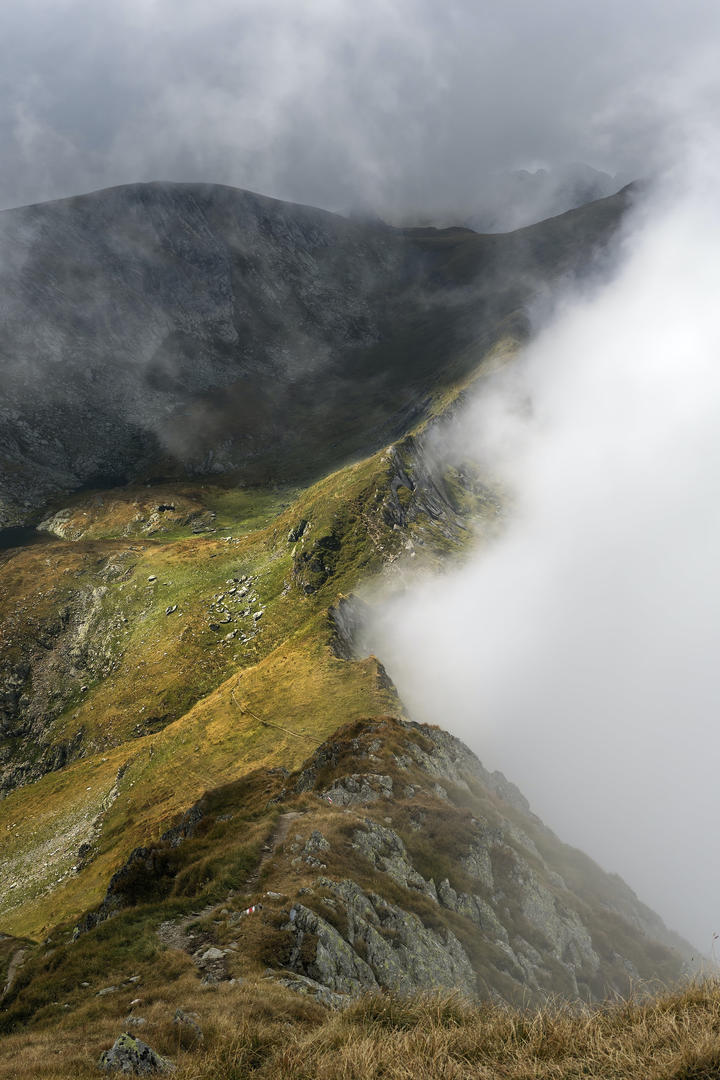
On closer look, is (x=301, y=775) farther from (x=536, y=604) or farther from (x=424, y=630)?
(x=536, y=604)

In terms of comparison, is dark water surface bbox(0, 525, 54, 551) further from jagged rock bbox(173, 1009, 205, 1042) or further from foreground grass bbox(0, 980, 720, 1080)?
foreground grass bbox(0, 980, 720, 1080)

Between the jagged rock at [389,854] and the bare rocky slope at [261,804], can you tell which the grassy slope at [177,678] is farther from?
the jagged rock at [389,854]

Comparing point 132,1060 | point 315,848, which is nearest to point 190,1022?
point 132,1060

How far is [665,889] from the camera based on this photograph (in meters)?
170

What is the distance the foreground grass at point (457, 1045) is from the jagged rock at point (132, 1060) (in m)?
0.37

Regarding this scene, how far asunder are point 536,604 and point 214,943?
17947 cm

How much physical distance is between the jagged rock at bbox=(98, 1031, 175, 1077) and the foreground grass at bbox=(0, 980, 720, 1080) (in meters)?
0.37

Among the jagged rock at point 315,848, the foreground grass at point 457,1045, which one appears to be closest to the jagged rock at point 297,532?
the jagged rock at point 315,848

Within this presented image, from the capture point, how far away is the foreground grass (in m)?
6.56

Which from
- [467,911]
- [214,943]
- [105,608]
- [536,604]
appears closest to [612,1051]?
[214,943]

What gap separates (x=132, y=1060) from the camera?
31.2 feet

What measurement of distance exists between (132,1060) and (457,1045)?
20.5ft

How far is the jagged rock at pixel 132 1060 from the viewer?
930 cm

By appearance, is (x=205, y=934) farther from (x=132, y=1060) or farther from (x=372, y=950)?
(x=132, y=1060)
